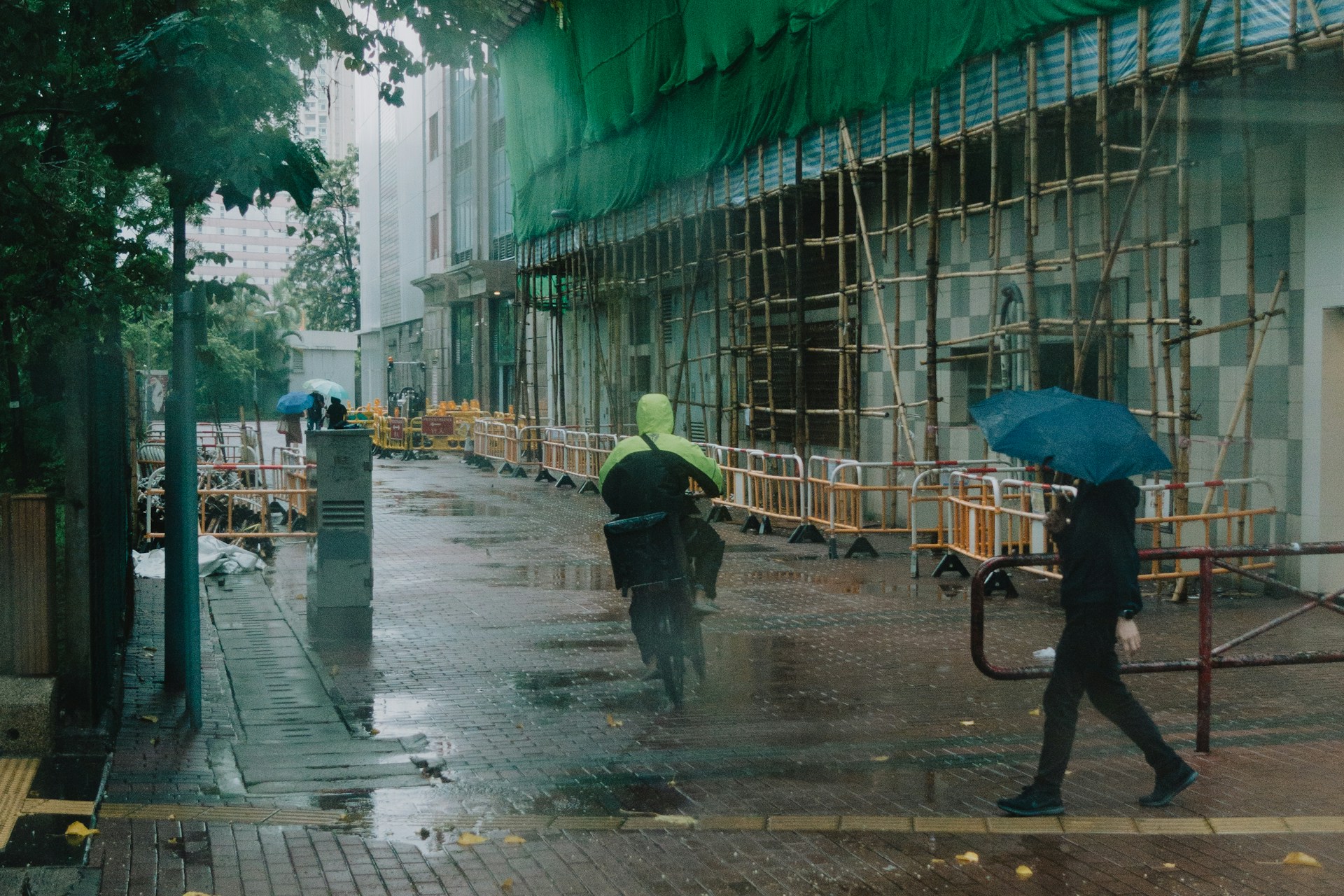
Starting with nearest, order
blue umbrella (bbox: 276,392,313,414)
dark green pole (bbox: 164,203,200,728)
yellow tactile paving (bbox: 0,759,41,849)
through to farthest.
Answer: yellow tactile paving (bbox: 0,759,41,849), dark green pole (bbox: 164,203,200,728), blue umbrella (bbox: 276,392,313,414)

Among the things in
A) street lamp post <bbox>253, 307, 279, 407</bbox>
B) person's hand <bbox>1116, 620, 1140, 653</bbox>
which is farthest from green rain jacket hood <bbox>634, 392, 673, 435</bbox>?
street lamp post <bbox>253, 307, 279, 407</bbox>

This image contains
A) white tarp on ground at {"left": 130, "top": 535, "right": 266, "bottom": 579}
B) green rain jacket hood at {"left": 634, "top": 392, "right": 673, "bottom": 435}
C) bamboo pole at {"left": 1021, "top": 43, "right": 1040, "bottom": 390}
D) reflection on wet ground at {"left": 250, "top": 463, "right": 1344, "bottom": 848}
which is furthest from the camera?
white tarp on ground at {"left": 130, "top": 535, "right": 266, "bottom": 579}

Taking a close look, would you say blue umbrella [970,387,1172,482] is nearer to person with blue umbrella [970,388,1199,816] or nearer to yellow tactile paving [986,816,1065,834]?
person with blue umbrella [970,388,1199,816]

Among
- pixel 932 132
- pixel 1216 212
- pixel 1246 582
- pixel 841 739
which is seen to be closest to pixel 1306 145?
pixel 1216 212

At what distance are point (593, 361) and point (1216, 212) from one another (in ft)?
71.1

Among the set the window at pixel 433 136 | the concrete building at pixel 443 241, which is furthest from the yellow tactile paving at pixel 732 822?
the window at pixel 433 136

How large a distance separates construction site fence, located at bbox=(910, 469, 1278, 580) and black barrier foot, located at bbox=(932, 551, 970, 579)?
167 millimetres

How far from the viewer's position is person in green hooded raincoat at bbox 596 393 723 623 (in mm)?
8516

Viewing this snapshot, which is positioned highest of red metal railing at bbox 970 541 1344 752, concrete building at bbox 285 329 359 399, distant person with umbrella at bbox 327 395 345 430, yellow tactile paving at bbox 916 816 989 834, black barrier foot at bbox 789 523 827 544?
concrete building at bbox 285 329 359 399

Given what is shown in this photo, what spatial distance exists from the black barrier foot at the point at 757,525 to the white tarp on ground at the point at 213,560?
5971mm

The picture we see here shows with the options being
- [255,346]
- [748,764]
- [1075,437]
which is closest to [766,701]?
[748,764]

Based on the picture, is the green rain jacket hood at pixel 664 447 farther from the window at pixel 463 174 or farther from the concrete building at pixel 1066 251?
the window at pixel 463 174

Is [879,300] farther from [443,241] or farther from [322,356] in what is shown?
[322,356]

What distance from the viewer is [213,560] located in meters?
A: 14.3
